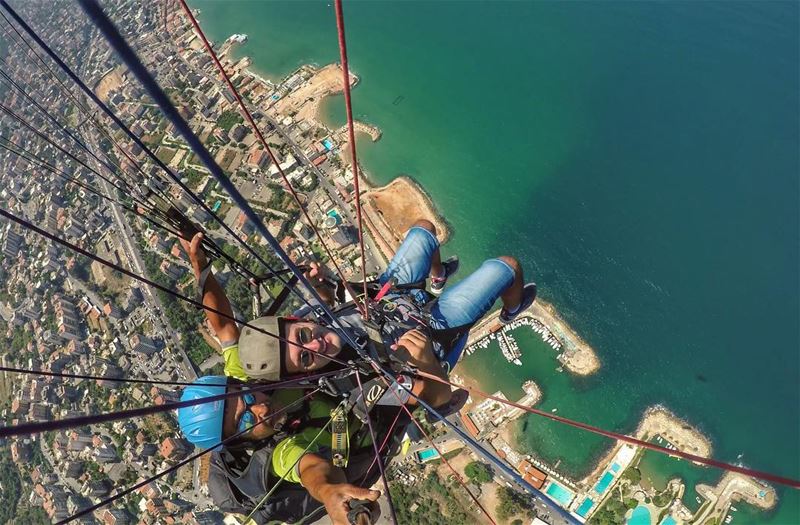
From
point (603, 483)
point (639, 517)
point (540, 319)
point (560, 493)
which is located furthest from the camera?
point (540, 319)

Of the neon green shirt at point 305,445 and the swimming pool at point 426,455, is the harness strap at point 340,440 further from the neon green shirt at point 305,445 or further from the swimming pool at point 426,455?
the swimming pool at point 426,455

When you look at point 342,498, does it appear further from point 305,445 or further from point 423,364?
point 423,364

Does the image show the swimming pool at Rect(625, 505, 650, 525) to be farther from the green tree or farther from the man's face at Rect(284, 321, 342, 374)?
the man's face at Rect(284, 321, 342, 374)

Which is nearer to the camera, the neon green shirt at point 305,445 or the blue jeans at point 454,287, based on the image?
the neon green shirt at point 305,445

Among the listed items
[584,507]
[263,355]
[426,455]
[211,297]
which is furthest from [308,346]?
[584,507]

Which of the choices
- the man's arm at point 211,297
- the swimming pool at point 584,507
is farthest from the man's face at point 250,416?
the swimming pool at point 584,507

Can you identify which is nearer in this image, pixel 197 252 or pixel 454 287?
pixel 197 252

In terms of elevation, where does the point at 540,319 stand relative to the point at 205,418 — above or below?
above

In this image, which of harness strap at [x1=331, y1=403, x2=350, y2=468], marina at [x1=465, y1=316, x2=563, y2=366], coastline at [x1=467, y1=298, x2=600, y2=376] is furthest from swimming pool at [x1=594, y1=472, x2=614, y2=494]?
harness strap at [x1=331, y1=403, x2=350, y2=468]
